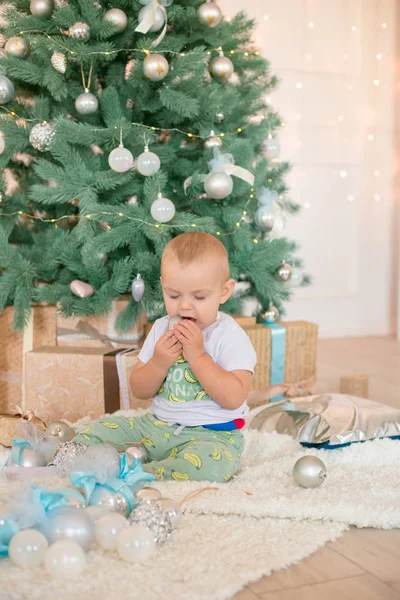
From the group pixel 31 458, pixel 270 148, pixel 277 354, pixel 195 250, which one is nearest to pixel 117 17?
pixel 270 148

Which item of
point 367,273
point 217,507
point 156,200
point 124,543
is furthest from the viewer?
point 367,273

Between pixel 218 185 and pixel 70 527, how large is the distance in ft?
3.66

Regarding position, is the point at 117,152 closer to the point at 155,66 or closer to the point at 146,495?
the point at 155,66

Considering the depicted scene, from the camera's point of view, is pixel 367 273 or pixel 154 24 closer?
pixel 154 24

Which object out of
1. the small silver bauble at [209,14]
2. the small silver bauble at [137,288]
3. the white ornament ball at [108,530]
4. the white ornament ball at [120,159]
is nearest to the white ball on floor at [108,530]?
the white ornament ball at [108,530]

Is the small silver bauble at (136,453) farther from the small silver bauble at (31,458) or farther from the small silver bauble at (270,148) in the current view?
the small silver bauble at (270,148)

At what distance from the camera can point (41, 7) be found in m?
1.84

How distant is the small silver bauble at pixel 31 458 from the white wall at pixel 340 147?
238cm

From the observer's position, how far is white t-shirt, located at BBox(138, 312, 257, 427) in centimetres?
138

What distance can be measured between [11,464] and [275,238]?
3.80 ft

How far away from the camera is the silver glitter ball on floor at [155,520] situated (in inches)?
39.2

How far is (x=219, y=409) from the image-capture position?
4.56 feet

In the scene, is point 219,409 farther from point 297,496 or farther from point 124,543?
point 124,543

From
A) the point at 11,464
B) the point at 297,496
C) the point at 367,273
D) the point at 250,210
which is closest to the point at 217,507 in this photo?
the point at 297,496
